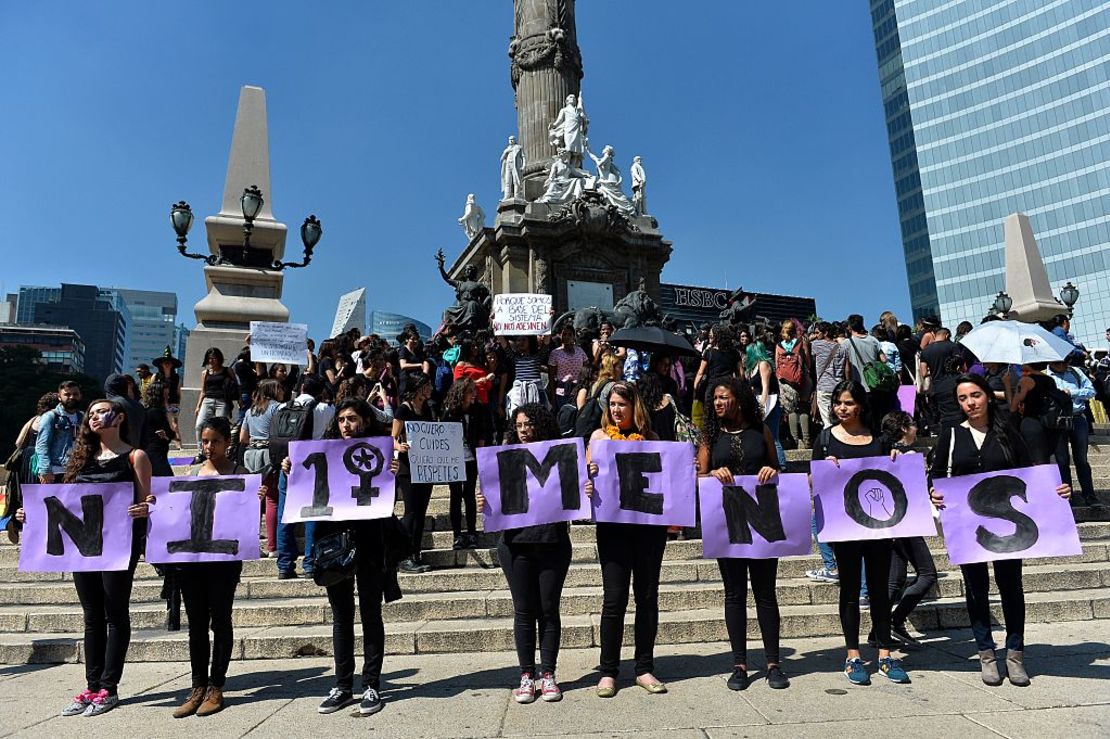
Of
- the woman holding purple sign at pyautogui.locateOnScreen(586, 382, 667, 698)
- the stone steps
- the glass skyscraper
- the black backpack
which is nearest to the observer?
the woman holding purple sign at pyautogui.locateOnScreen(586, 382, 667, 698)

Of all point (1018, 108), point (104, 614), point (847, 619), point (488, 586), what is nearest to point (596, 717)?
point (847, 619)

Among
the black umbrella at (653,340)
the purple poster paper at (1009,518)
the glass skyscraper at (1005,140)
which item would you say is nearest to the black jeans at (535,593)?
the purple poster paper at (1009,518)

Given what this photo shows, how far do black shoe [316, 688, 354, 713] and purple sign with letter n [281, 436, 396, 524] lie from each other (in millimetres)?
1105

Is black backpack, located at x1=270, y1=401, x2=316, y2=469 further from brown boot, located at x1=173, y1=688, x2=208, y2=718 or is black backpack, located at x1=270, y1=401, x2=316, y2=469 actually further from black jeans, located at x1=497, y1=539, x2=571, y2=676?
black jeans, located at x1=497, y1=539, x2=571, y2=676

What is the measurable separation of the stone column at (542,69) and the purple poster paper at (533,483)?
24872 millimetres

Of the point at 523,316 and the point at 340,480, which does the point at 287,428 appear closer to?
the point at 340,480

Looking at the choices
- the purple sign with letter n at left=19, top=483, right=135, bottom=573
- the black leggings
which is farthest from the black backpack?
the purple sign with letter n at left=19, top=483, right=135, bottom=573

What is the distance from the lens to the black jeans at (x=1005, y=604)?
194 inches

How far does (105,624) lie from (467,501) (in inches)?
145

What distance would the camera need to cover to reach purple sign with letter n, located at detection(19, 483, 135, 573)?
16.4 ft

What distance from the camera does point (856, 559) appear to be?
5.20 m

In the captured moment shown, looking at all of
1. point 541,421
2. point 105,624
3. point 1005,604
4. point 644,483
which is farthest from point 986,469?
point 105,624

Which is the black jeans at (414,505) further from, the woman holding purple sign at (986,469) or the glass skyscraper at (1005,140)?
the glass skyscraper at (1005,140)

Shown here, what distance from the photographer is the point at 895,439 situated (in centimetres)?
641
